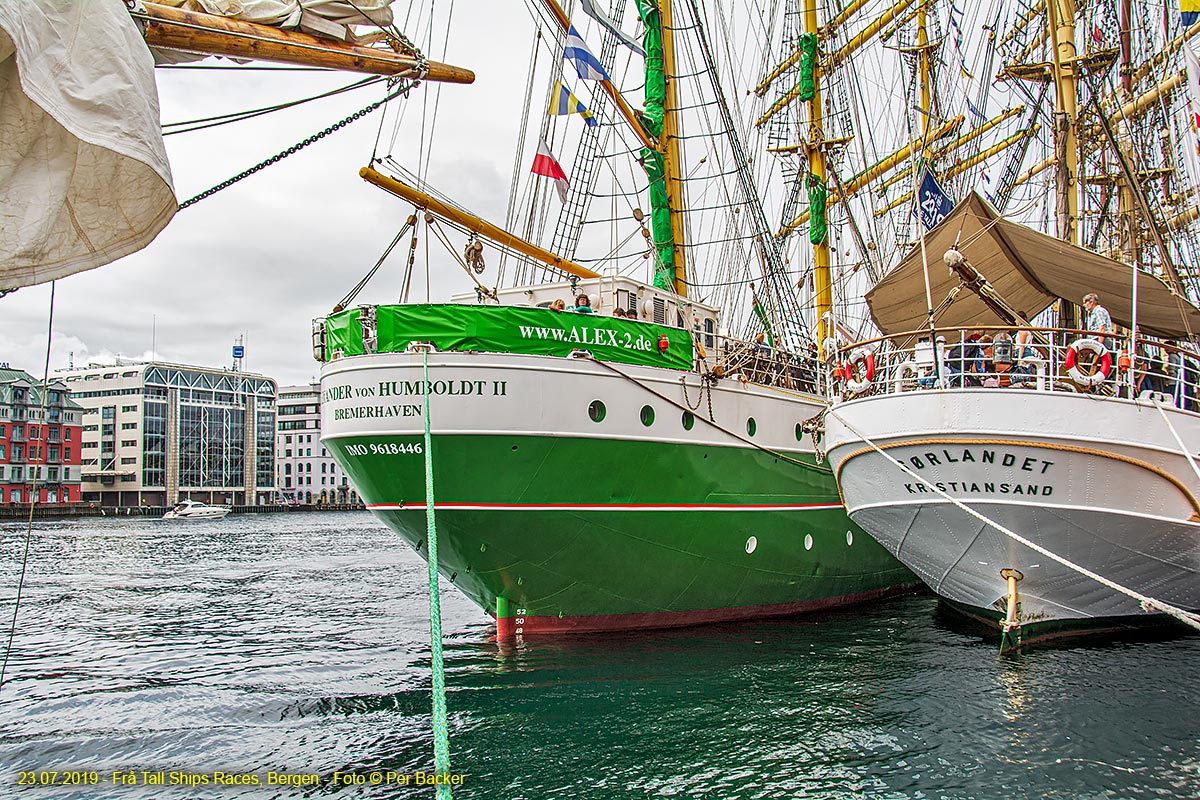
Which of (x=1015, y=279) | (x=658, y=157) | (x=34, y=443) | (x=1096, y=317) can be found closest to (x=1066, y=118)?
(x=1015, y=279)

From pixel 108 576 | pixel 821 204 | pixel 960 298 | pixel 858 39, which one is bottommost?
pixel 108 576

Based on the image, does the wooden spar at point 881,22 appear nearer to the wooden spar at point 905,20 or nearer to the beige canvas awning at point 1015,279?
the wooden spar at point 905,20

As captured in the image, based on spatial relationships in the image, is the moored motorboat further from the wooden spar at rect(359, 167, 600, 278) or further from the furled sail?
the furled sail

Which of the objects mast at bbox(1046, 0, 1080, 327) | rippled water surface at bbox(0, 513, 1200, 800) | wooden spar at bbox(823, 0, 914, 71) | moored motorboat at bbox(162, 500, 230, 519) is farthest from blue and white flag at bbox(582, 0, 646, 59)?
moored motorboat at bbox(162, 500, 230, 519)

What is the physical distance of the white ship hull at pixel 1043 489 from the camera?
12.2m

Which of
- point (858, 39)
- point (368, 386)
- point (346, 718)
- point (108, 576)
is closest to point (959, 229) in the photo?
point (368, 386)

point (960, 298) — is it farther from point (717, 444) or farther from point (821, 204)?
point (821, 204)

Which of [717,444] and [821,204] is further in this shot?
[821,204]

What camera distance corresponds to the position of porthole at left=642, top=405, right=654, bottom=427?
50.2 ft

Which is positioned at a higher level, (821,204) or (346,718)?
(821,204)

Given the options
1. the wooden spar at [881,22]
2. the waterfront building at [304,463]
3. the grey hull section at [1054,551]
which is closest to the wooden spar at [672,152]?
the grey hull section at [1054,551]

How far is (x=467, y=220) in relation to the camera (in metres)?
17.5

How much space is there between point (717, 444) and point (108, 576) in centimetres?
2741

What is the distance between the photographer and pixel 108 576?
33.5 meters
